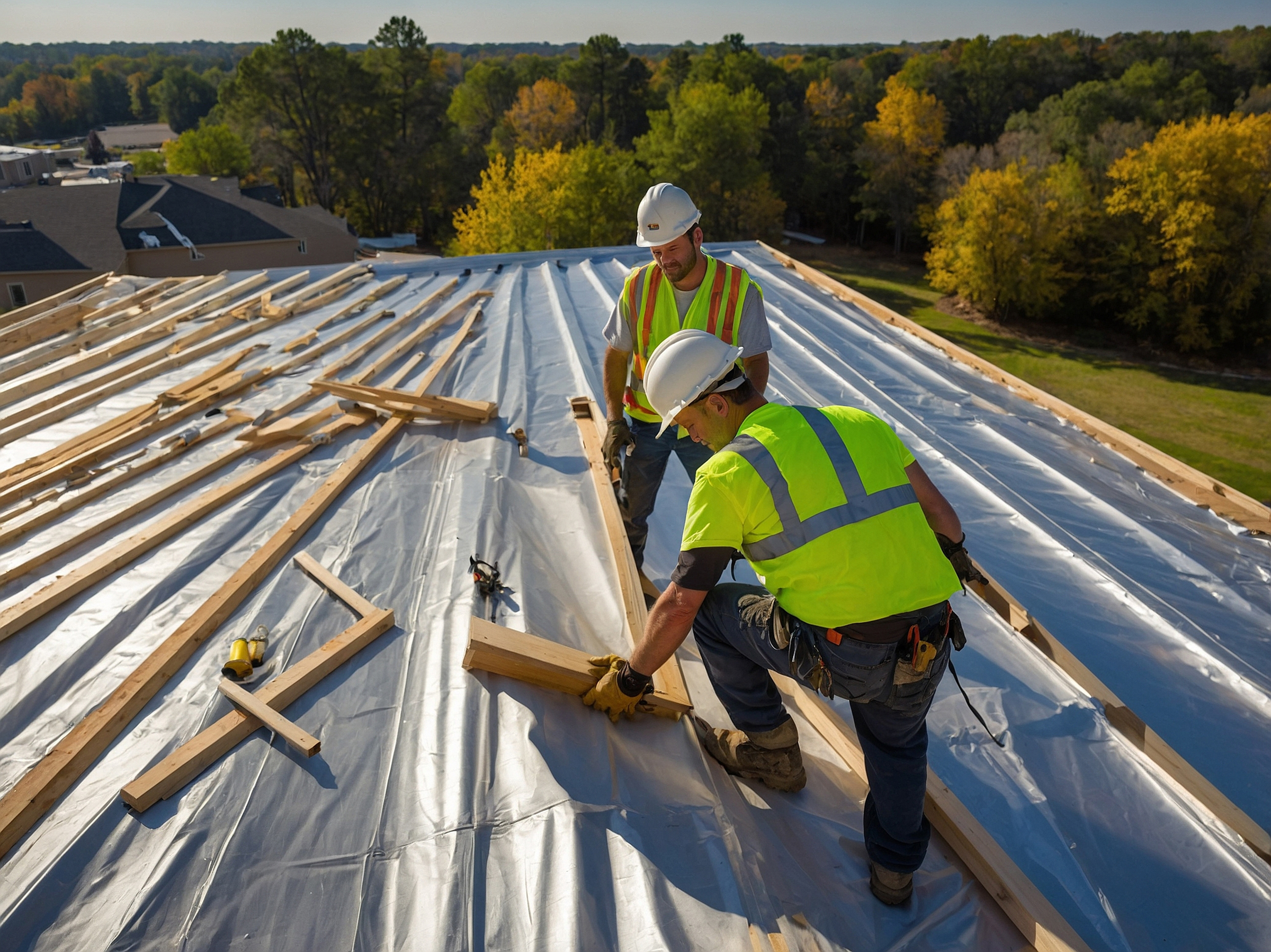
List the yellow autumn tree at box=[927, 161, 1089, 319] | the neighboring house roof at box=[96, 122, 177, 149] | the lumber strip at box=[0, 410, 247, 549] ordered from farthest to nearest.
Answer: the neighboring house roof at box=[96, 122, 177, 149]
the yellow autumn tree at box=[927, 161, 1089, 319]
the lumber strip at box=[0, 410, 247, 549]

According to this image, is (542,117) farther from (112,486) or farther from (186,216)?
(112,486)

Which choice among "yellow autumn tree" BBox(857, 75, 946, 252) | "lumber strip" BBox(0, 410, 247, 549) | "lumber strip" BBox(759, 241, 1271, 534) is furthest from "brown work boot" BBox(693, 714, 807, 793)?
"yellow autumn tree" BBox(857, 75, 946, 252)

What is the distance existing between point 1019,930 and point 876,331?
24.7ft

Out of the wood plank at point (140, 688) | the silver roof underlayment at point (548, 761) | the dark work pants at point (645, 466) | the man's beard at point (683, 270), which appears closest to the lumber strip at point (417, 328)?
the silver roof underlayment at point (548, 761)

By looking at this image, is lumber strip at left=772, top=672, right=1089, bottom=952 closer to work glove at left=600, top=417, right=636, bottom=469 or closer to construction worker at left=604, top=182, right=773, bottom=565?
construction worker at left=604, top=182, right=773, bottom=565

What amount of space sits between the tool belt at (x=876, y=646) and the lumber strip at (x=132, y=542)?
3.37 meters

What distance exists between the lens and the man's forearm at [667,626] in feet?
7.94

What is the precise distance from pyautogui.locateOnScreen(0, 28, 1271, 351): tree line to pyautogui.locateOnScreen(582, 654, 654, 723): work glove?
27.5 m

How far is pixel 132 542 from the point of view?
4004mm

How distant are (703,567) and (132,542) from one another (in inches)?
130

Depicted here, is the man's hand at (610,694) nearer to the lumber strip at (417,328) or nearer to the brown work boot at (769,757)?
the brown work boot at (769,757)

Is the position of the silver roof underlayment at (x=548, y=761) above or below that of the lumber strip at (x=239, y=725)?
below

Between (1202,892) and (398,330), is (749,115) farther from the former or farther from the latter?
(1202,892)

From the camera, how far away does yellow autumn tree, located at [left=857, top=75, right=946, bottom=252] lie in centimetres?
3978
